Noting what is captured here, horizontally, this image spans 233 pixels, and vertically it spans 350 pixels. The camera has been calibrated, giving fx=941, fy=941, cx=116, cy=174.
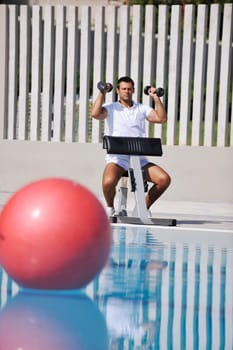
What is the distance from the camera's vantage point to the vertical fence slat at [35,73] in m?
13.4

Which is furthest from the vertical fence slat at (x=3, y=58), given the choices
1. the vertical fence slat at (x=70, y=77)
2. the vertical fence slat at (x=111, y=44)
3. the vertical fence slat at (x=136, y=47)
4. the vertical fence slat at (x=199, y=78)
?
the vertical fence slat at (x=199, y=78)

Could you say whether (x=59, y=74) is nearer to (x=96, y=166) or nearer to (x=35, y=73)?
(x=35, y=73)

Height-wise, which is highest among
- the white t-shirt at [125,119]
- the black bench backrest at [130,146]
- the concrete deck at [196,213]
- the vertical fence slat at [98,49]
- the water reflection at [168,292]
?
the vertical fence slat at [98,49]

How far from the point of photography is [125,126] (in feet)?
34.5

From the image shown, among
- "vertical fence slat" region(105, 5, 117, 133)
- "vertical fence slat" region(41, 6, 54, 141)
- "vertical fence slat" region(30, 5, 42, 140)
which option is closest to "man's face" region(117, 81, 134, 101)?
"vertical fence slat" region(105, 5, 117, 133)

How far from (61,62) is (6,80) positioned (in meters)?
0.85

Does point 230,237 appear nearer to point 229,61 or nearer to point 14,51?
point 229,61

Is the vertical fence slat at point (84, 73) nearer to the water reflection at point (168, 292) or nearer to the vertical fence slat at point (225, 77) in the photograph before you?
the vertical fence slat at point (225, 77)

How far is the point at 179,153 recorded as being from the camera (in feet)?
42.6

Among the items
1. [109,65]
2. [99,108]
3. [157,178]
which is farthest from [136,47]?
[157,178]

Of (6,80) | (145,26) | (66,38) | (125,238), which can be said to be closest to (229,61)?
(145,26)

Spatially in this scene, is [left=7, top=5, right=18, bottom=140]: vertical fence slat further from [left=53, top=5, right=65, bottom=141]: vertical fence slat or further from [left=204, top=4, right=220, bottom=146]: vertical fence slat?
[left=204, top=4, right=220, bottom=146]: vertical fence slat

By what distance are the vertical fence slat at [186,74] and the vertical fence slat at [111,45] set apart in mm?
973

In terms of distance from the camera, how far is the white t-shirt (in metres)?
10.5
